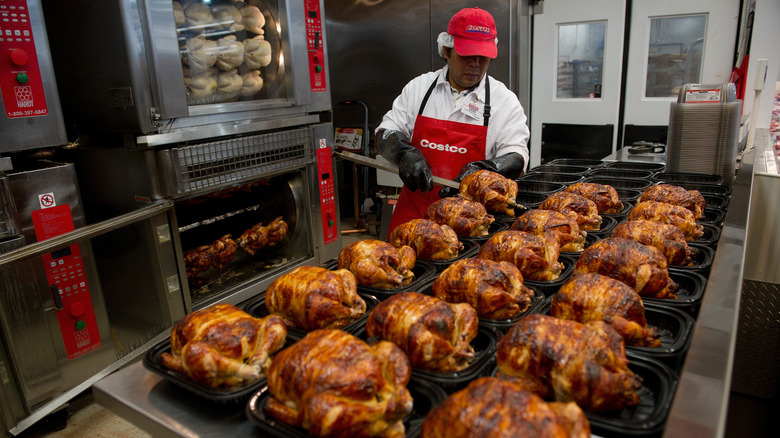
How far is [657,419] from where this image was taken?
0.88 meters

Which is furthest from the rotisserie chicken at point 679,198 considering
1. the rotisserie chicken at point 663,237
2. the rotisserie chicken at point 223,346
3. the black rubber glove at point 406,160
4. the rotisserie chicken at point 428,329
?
the rotisserie chicken at point 223,346

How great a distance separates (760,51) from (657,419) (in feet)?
15.7

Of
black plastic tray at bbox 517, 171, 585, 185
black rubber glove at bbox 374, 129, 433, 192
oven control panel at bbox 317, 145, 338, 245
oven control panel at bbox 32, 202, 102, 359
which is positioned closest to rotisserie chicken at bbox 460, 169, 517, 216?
black rubber glove at bbox 374, 129, 433, 192

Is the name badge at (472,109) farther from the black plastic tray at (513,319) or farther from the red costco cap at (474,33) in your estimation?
the black plastic tray at (513,319)

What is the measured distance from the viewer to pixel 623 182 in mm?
2574

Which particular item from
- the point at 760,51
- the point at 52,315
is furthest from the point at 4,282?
the point at 760,51

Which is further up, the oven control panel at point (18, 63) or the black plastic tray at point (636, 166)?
the oven control panel at point (18, 63)

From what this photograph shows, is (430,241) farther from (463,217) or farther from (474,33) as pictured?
(474,33)

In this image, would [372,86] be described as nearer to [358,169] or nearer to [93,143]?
[358,169]

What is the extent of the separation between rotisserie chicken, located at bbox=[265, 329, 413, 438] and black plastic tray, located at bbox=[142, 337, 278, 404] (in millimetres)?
61

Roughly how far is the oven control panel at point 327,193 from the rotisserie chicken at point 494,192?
4.99 feet

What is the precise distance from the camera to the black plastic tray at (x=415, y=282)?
1.45 metres

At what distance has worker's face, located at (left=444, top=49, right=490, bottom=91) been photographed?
3121 mm

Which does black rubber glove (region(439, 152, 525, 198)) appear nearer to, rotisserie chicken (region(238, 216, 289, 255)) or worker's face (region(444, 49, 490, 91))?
worker's face (region(444, 49, 490, 91))
